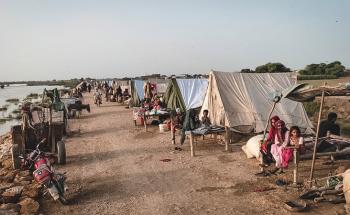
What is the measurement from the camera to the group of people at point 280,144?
823 centimetres

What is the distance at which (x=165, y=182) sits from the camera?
841cm

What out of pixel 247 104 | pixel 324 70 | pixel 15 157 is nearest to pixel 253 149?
pixel 247 104

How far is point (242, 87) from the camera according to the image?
13562mm

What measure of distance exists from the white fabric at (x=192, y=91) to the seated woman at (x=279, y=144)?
28.4ft

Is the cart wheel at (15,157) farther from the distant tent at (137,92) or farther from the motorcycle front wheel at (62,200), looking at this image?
the distant tent at (137,92)

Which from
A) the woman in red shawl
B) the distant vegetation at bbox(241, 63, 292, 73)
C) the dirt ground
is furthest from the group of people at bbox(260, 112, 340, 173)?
the distant vegetation at bbox(241, 63, 292, 73)

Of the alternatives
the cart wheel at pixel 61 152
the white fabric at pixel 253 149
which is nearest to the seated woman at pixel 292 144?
the white fabric at pixel 253 149

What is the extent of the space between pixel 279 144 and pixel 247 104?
461 centimetres

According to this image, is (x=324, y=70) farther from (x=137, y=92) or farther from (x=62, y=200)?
(x=62, y=200)

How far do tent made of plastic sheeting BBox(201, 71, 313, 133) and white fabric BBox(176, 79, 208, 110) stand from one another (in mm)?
3180

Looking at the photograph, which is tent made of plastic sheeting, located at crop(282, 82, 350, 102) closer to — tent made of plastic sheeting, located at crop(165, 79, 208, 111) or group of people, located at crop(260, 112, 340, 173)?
group of people, located at crop(260, 112, 340, 173)

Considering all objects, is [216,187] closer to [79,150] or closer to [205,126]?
[205,126]

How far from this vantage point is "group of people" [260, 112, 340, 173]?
8.23 m

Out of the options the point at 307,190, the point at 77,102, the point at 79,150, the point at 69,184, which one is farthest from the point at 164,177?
the point at 77,102
